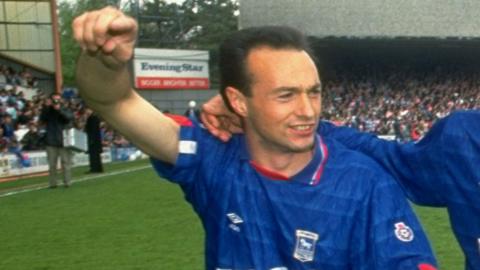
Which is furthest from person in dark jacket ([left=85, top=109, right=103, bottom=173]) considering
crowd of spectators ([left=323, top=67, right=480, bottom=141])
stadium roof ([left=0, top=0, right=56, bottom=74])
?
crowd of spectators ([left=323, top=67, right=480, bottom=141])

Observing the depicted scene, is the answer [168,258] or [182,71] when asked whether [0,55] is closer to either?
[182,71]

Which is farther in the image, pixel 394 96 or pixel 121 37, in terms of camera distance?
pixel 394 96

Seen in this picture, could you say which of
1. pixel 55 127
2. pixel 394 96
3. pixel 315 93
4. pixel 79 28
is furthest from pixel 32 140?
pixel 394 96

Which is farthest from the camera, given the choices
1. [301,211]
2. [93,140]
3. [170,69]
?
[170,69]

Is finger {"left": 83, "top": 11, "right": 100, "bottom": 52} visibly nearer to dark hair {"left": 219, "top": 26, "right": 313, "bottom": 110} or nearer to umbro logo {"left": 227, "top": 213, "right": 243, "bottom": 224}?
dark hair {"left": 219, "top": 26, "right": 313, "bottom": 110}

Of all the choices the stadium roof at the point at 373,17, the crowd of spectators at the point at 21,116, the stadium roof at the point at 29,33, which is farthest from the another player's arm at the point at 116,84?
the stadium roof at the point at 373,17

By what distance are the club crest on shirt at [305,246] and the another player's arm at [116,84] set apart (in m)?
0.50

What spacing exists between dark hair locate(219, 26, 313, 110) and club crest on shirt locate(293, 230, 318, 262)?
50cm

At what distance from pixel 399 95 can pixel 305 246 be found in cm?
3992

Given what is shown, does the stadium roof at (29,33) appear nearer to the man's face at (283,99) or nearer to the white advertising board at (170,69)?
the white advertising board at (170,69)

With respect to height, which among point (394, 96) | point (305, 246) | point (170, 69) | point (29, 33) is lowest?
point (394, 96)

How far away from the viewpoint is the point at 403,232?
2473mm

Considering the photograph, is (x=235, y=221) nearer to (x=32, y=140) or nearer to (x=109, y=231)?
(x=109, y=231)

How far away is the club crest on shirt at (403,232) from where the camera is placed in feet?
8.07
